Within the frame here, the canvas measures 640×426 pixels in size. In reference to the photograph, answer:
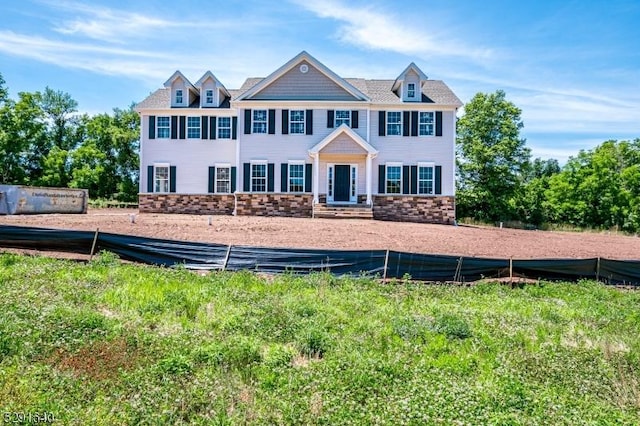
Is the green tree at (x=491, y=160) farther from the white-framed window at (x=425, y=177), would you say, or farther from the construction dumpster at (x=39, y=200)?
the construction dumpster at (x=39, y=200)

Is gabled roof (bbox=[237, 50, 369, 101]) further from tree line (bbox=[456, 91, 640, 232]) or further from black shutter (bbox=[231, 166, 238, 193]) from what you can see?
tree line (bbox=[456, 91, 640, 232])

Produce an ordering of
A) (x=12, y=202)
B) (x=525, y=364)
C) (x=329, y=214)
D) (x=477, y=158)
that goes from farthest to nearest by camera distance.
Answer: (x=477, y=158) < (x=329, y=214) < (x=12, y=202) < (x=525, y=364)

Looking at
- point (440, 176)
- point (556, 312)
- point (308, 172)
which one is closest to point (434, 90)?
point (440, 176)

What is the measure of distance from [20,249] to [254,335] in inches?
326

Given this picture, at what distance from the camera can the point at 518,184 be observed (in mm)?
34312

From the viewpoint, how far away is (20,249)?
11664 mm

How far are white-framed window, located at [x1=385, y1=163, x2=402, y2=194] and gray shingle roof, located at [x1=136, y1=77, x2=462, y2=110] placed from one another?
10.5 feet

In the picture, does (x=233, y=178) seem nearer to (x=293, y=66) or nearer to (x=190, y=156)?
(x=190, y=156)

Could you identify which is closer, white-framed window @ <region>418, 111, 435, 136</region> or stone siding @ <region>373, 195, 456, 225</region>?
stone siding @ <region>373, 195, 456, 225</region>

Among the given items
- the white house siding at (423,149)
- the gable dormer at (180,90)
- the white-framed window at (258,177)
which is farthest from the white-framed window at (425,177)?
the gable dormer at (180,90)

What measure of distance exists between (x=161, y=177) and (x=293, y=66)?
880 cm

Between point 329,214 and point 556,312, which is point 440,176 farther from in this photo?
point 556,312

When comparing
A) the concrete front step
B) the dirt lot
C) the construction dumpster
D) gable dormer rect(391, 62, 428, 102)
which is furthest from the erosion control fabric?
gable dormer rect(391, 62, 428, 102)

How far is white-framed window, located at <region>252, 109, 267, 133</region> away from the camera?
23438 millimetres
